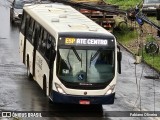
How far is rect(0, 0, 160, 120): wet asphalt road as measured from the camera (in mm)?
21734

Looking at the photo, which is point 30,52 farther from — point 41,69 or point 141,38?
point 141,38

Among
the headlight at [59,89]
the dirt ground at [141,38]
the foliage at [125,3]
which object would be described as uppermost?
the headlight at [59,89]

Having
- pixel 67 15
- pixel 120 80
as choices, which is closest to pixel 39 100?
pixel 67 15

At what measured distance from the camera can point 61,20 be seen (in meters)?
23.9

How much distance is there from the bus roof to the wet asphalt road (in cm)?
268

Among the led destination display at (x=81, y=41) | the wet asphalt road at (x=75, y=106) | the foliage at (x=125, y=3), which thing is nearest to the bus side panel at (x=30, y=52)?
the wet asphalt road at (x=75, y=106)

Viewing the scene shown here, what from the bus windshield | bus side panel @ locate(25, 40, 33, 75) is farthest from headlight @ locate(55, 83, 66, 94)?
bus side panel @ locate(25, 40, 33, 75)

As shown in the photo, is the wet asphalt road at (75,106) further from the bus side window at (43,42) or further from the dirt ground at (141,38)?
the dirt ground at (141,38)

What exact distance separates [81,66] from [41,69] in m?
3.12

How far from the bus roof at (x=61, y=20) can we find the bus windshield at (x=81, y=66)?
0.77 meters

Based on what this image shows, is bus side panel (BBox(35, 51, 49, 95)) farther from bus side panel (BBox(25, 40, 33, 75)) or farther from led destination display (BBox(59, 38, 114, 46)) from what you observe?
led destination display (BBox(59, 38, 114, 46))

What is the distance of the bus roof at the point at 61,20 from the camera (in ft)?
71.6

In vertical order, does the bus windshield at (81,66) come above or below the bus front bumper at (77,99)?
above

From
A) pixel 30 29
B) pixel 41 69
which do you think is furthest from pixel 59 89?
pixel 30 29
